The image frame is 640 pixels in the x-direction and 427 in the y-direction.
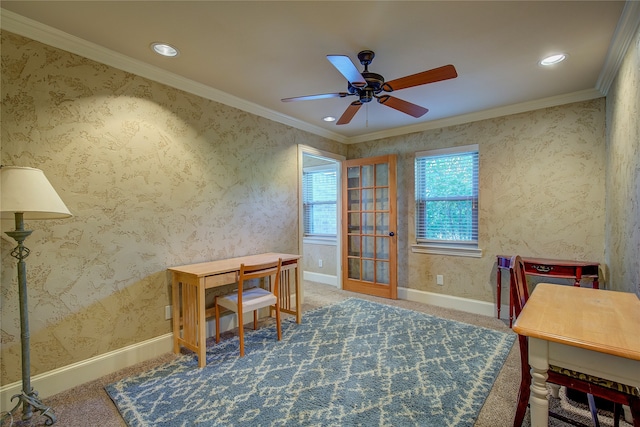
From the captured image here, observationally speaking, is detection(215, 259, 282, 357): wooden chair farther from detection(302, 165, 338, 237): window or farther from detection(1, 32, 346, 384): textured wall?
detection(302, 165, 338, 237): window

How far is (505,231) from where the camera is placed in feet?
11.2

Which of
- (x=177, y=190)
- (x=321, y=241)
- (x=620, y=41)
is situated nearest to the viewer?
(x=620, y=41)

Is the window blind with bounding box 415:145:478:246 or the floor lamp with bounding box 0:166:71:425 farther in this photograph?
the window blind with bounding box 415:145:478:246

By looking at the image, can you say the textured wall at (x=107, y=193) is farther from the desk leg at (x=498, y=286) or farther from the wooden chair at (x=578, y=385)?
the desk leg at (x=498, y=286)

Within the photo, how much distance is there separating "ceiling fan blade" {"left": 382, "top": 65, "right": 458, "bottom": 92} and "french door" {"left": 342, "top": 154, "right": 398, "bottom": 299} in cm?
208

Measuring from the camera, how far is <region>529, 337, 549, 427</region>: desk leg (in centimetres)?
119

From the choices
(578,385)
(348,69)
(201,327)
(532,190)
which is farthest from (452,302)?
(348,69)

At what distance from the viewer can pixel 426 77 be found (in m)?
1.92

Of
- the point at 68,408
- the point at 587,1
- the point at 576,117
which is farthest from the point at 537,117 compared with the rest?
the point at 68,408

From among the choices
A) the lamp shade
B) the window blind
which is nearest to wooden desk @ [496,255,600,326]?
the window blind

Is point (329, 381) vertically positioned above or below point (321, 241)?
below

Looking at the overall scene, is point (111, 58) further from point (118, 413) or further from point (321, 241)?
point (321, 241)

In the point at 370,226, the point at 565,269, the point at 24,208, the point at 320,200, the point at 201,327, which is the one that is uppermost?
the point at 320,200

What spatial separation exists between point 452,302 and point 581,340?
2815mm
